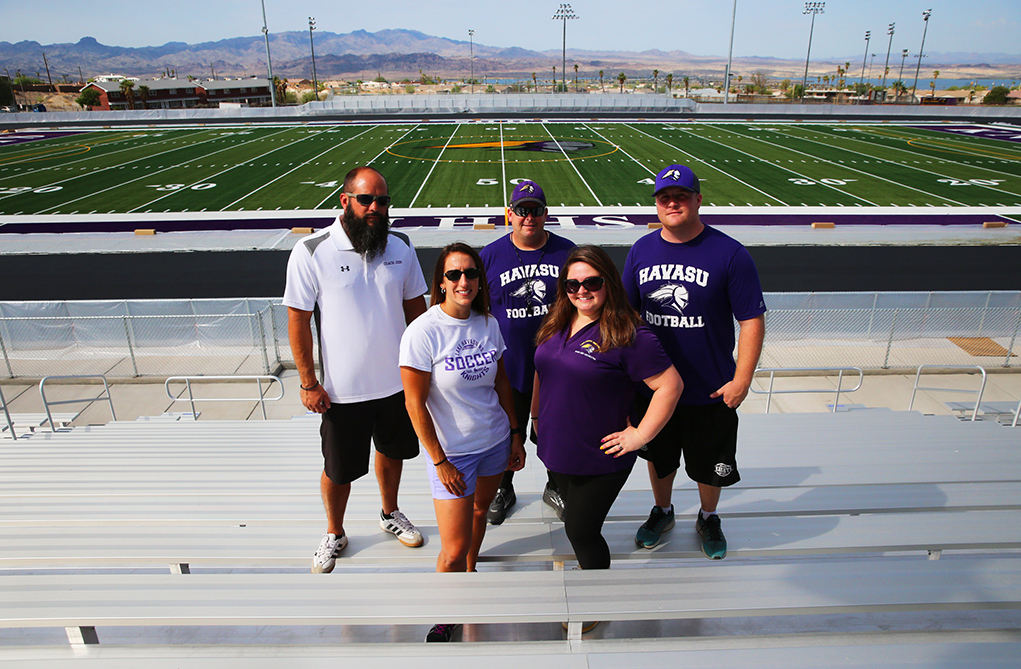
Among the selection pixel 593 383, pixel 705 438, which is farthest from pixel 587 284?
pixel 705 438

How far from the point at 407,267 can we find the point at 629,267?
1191 mm

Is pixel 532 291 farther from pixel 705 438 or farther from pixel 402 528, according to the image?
pixel 402 528

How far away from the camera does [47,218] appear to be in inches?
897

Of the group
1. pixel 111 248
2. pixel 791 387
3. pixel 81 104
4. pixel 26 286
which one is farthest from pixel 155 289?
pixel 81 104

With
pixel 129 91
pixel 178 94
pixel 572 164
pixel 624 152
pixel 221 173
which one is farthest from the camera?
pixel 178 94

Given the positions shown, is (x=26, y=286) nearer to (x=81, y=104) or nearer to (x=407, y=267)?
(x=407, y=267)

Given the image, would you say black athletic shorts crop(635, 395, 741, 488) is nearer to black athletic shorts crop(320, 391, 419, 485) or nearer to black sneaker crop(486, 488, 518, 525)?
black sneaker crop(486, 488, 518, 525)

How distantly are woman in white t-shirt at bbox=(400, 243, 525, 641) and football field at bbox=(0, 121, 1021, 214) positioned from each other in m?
21.1

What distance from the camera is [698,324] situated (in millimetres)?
3020

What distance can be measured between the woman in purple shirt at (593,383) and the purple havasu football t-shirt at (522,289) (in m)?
0.76

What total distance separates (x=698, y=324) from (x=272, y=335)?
9.38 m

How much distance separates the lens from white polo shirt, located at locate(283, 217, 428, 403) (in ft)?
10.2

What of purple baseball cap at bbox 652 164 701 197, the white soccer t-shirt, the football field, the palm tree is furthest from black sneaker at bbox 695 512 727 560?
the palm tree

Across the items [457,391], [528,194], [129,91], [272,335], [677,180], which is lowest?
[272,335]
